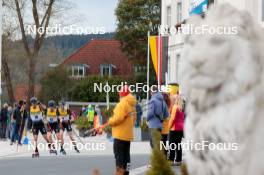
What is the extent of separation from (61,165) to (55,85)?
51914 mm

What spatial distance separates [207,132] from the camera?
2277mm

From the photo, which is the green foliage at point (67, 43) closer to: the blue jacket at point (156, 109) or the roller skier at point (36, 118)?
the roller skier at point (36, 118)

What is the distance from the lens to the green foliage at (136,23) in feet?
224

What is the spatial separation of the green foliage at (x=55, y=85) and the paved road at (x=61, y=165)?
48397 mm

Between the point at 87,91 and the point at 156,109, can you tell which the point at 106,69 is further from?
the point at 156,109

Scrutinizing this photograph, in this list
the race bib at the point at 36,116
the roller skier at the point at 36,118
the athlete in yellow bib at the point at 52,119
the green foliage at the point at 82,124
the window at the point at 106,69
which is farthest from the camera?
the window at the point at 106,69

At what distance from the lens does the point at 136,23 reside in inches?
2753

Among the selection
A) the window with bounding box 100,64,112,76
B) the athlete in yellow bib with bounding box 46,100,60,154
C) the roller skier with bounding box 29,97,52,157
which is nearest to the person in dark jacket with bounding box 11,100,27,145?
the athlete in yellow bib with bounding box 46,100,60,154

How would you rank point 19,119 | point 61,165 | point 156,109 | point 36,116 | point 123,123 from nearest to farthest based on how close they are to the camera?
point 123,123 < point 156,109 < point 61,165 < point 36,116 < point 19,119

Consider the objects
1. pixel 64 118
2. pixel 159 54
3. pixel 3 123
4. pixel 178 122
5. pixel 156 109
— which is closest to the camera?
pixel 156 109

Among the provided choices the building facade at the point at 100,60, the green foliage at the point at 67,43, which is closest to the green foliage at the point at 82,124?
the green foliage at the point at 67,43

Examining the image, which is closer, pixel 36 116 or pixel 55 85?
pixel 36 116

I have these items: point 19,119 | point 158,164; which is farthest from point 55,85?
point 158,164

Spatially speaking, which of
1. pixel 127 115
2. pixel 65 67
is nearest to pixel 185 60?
pixel 127 115
